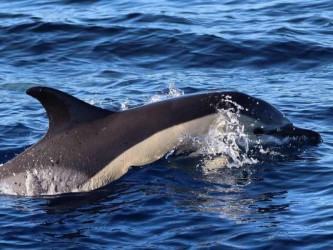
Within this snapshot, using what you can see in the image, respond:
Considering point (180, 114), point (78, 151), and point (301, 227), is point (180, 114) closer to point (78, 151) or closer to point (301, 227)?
point (78, 151)

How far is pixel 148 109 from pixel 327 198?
2775 mm

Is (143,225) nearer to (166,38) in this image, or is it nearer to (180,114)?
(180,114)

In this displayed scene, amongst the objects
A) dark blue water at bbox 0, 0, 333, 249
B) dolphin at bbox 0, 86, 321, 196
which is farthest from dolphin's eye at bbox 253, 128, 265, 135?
dolphin at bbox 0, 86, 321, 196

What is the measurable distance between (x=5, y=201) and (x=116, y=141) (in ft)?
5.46

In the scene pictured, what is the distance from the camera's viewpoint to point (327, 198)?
11758 mm

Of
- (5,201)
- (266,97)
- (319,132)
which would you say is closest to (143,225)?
(5,201)

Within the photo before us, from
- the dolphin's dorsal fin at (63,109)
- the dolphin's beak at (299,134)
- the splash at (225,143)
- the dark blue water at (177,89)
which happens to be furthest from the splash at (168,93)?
the dolphin's dorsal fin at (63,109)

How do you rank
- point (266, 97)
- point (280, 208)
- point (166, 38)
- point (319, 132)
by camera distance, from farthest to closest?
1. point (166, 38)
2. point (266, 97)
3. point (319, 132)
4. point (280, 208)

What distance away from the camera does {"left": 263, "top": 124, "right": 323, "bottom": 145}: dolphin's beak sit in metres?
13.7

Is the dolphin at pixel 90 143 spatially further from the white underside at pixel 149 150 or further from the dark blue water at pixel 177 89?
the dark blue water at pixel 177 89

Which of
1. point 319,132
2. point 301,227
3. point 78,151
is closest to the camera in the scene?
point 301,227

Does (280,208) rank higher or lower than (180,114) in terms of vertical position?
lower

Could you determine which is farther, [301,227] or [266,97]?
[266,97]

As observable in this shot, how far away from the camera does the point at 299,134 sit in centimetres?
1387
